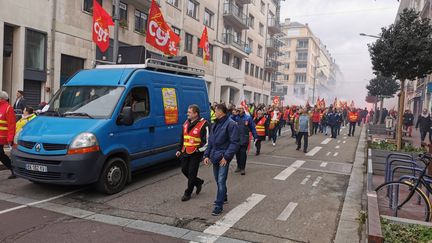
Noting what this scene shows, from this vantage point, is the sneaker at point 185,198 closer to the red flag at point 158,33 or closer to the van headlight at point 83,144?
the van headlight at point 83,144

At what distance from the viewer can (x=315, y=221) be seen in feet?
19.1

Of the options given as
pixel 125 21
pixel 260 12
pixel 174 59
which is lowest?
pixel 174 59

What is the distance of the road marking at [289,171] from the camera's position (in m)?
9.15

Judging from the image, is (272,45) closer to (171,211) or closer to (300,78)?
(300,78)

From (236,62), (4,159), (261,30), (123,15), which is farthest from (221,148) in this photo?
(261,30)

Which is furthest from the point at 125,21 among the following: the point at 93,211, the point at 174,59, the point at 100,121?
the point at 93,211

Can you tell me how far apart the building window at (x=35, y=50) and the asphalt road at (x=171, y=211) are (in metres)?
8.72

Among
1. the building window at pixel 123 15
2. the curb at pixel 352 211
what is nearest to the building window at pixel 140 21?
the building window at pixel 123 15

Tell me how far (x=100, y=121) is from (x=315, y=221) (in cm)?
401

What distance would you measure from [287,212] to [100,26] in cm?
1050

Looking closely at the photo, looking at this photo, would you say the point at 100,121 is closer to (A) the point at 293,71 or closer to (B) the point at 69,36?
(B) the point at 69,36

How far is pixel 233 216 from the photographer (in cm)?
592

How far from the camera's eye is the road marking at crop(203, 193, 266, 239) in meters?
5.26

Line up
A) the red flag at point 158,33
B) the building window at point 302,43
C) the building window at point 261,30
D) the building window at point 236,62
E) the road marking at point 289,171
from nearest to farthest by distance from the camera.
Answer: the road marking at point 289,171
the red flag at point 158,33
the building window at point 236,62
the building window at point 261,30
the building window at point 302,43
